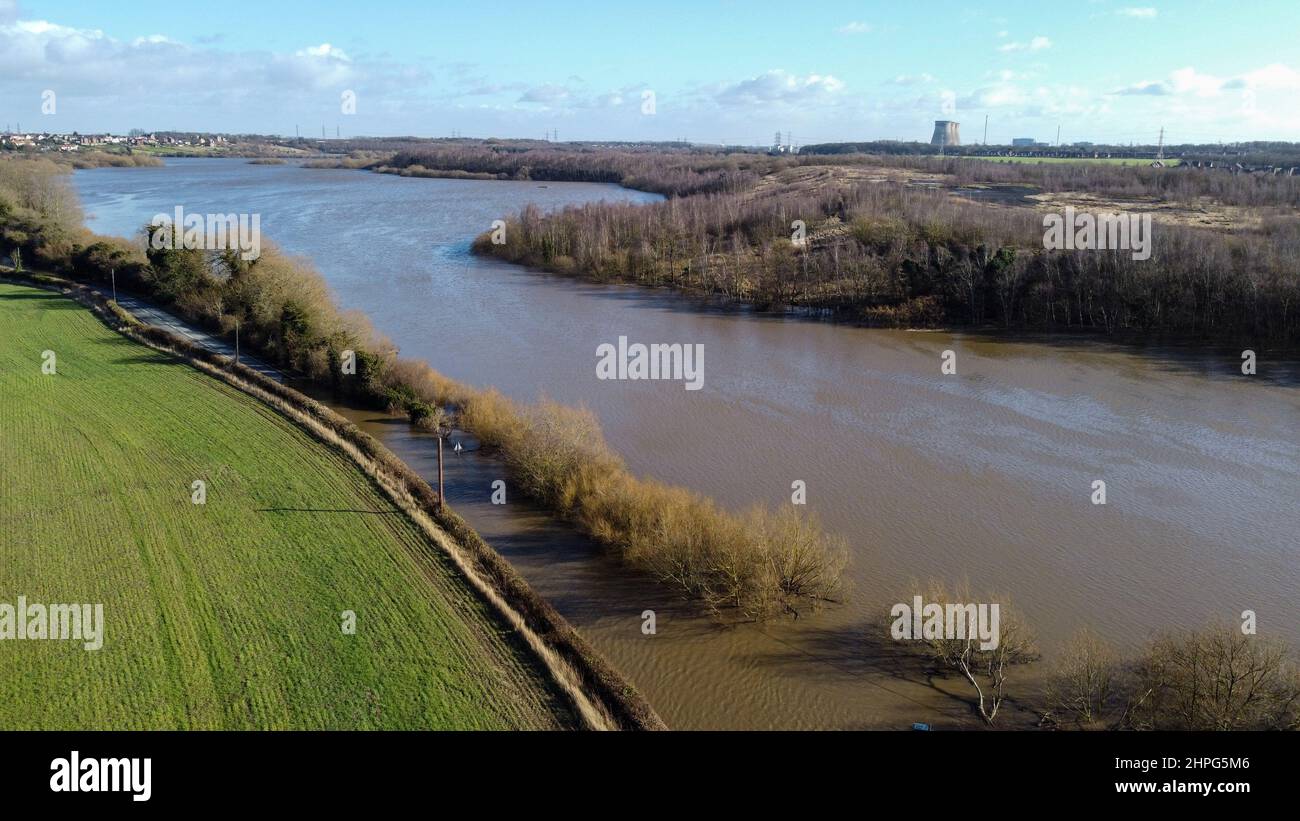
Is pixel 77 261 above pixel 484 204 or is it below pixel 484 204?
below

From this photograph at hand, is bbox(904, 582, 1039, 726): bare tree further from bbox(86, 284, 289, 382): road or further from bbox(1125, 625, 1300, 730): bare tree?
bbox(86, 284, 289, 382): road

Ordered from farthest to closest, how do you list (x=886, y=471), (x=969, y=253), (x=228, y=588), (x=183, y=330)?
(x=969, y=253), (x=183, y=330), (x=886, y=471), (x=228, y=588)

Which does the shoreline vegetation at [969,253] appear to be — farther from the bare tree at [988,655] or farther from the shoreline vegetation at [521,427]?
the bare tree at [988,655]

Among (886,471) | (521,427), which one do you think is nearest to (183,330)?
(521,427)

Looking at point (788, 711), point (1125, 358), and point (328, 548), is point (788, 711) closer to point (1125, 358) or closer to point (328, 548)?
point (328, 548)

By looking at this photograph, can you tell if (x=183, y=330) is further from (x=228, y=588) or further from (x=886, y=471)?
(x=886, y=471)

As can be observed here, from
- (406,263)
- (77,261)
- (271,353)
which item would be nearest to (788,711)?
(271,353)
